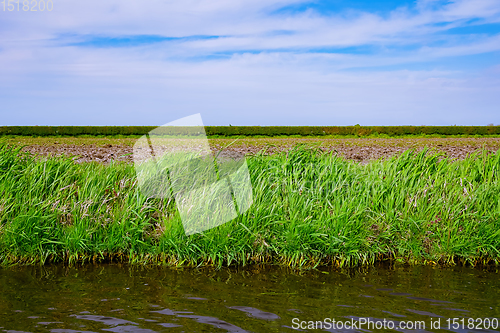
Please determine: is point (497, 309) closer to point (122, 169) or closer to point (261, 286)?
point (261, 286)

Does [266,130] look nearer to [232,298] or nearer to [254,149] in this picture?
[254,149]

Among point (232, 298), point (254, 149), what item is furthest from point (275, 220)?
point (254, 149)

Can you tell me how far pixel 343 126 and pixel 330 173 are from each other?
45.6 m

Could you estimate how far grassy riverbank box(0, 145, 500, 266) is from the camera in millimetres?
5797

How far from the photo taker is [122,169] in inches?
272

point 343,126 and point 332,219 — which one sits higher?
point 343,126

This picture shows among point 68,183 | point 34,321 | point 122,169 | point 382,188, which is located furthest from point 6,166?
point 382,188

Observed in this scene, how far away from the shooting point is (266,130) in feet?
166

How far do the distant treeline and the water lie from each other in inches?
1756

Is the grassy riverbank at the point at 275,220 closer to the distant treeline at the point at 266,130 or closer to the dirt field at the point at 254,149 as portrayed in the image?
the dirt field at the point at 254,149

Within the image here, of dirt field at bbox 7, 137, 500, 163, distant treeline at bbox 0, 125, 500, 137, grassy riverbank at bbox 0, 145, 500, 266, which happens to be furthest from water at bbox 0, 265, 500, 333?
distant treeline at bbox 0, 125, 500, 137

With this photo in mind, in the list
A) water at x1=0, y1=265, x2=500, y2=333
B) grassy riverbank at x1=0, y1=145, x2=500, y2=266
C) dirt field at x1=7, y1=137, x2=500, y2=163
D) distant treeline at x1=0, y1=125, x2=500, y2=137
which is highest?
distant treeline at x1=0, y1=125, x2=500, y2=137

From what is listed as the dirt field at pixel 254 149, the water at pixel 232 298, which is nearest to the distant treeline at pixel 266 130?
the dirt field at pixel 254 149

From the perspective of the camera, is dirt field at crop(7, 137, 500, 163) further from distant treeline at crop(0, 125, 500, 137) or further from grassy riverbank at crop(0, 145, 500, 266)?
distant treeline at crop(0, 125, 500, 137)
